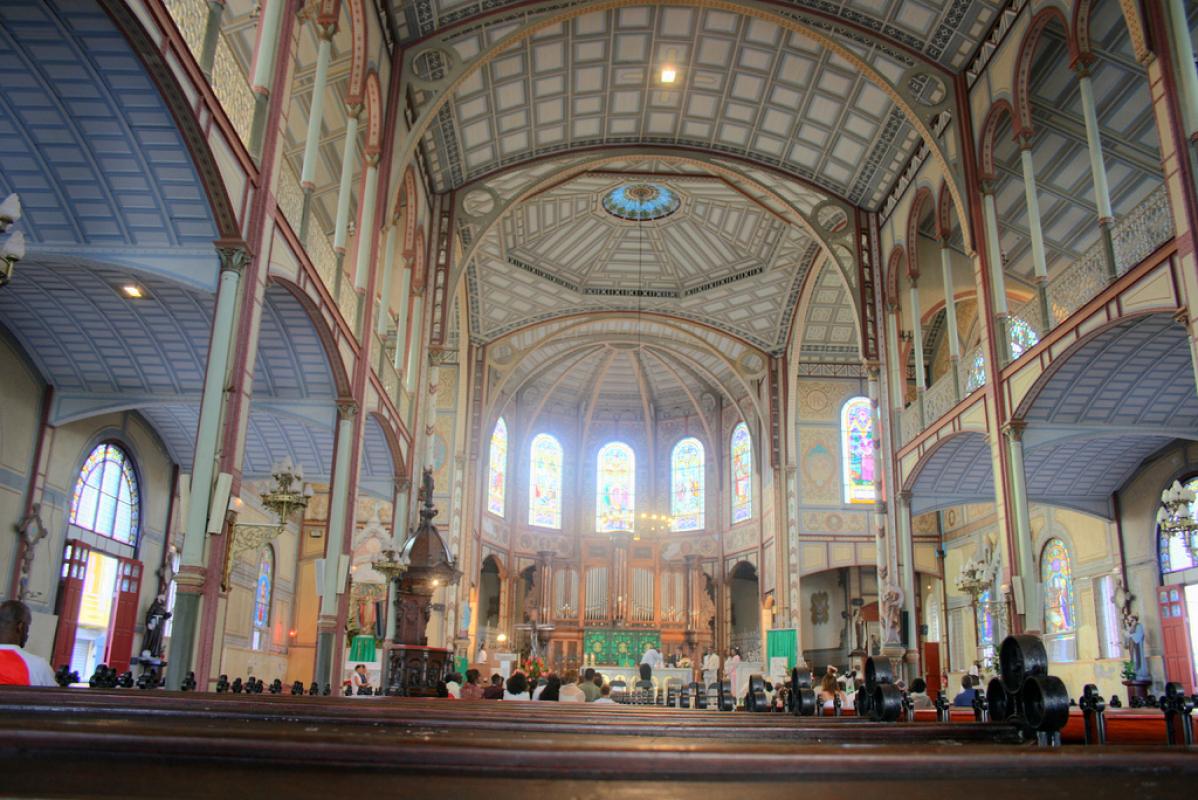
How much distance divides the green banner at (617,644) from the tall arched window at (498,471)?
5446 millimetres

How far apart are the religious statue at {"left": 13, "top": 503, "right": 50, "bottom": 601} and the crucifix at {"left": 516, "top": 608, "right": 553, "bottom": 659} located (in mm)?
19781

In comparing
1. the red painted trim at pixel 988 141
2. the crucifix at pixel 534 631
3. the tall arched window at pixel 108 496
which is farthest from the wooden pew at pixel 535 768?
the crucifix at pixel 534 631

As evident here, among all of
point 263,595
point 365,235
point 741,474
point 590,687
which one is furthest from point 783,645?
point 365,235

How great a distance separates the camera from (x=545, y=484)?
35156 millimetres

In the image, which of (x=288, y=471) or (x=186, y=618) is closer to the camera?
(x=186, y=618)

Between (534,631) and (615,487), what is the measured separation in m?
6.52

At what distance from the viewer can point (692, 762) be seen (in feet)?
5.22

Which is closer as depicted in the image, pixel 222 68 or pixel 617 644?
pixel 222 68

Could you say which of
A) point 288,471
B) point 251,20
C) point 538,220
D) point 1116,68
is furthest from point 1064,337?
point 538,220

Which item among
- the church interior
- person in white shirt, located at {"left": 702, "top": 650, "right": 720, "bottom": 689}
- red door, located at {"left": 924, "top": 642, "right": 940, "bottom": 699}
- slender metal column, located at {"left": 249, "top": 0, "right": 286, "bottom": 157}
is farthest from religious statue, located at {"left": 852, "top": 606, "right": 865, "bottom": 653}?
slender metal column, located at {"left": 249, "top": 0, "right": 286, "bottom": 157}

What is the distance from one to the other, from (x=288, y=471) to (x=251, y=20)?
6.91m

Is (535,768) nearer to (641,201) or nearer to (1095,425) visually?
(1095,425)

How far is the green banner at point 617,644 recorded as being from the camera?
32.6 meters

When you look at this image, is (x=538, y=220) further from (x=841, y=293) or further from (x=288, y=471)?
(x=288, y=471)
